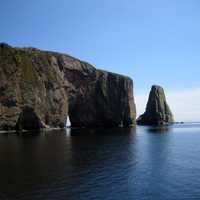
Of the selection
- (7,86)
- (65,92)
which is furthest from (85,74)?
(7,86)

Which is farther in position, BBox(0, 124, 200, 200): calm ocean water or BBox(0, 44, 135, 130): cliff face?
BBox(0, 44, 135, 130): cliff face

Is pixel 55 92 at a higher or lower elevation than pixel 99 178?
higher

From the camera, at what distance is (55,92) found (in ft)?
486

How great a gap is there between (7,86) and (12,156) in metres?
74.2

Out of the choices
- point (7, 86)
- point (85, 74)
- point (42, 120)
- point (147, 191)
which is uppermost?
point (85, 74)

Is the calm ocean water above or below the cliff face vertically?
below

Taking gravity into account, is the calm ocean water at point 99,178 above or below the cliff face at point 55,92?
below

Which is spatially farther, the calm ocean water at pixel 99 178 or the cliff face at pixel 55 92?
the cliff face at pixel 55 92

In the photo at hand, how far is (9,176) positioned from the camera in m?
34.5

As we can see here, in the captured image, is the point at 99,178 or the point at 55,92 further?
the point at 55,92

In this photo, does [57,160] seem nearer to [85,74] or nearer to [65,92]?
[65,92]

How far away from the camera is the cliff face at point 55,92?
121688 mm

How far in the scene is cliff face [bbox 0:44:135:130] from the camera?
122 meters

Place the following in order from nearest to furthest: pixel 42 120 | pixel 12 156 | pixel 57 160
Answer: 1. pixel 57 160
2. pixel 12 156
3. pixel 42 120
